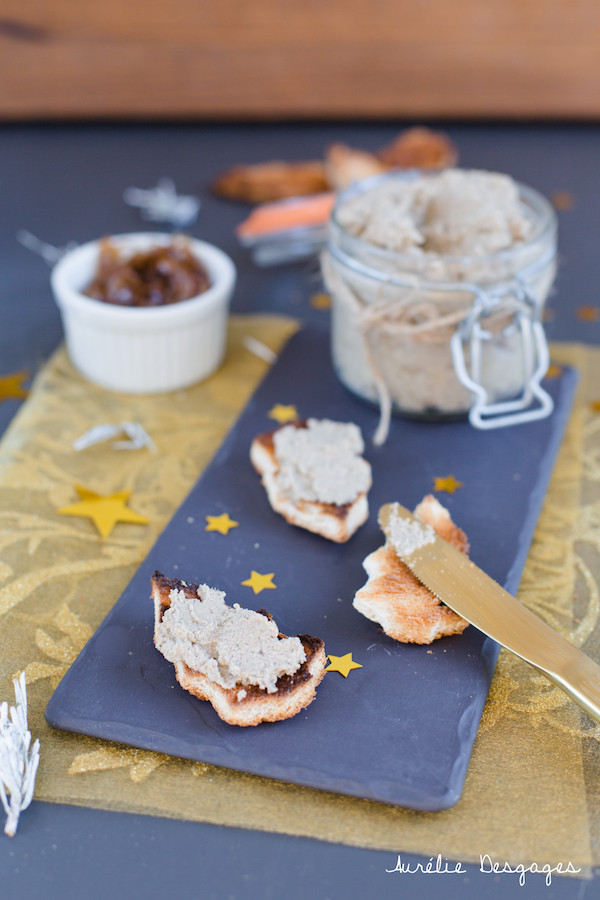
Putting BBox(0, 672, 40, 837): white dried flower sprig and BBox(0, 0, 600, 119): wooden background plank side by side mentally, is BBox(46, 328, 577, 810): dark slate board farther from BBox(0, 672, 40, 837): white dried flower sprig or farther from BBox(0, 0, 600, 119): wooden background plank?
BBox(0, 0, 600, 119): wooden background plank

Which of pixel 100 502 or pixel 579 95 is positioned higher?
pixel 579 95

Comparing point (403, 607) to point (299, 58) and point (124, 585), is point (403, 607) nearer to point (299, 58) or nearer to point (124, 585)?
point (124, 585)

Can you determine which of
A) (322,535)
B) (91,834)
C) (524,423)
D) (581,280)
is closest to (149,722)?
(91,834)

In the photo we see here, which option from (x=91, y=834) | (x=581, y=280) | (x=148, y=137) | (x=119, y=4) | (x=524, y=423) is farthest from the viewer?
(x=148, y=137)

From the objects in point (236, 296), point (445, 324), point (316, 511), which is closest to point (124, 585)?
point (316, 511)

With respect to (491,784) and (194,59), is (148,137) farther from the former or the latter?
(491,784)

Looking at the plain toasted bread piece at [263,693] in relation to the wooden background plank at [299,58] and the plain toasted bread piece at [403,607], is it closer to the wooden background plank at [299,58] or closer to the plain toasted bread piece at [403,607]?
the plain toasted bread piece at [403,607]
